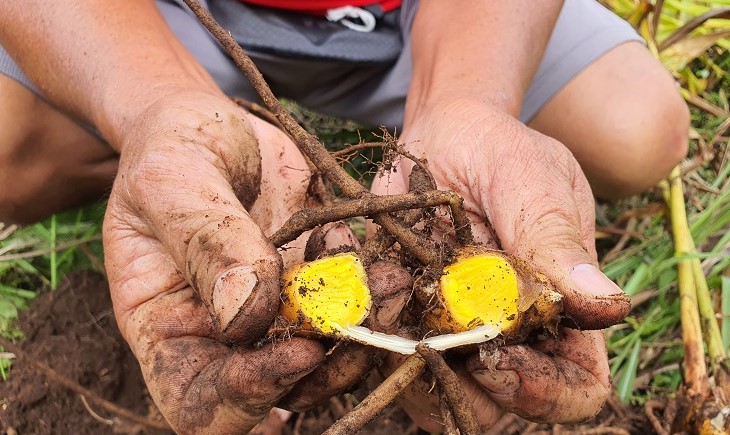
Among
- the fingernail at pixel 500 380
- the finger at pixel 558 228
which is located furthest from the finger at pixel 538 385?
the finger at pixel 558 228

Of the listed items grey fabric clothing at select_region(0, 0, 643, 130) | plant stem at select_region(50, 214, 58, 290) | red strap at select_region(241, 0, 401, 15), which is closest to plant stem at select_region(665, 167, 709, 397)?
grey fabric clothing at select_region(0, 0, 643, 130)

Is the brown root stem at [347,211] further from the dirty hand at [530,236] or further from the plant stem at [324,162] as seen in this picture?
the dirty hand at [530,236]

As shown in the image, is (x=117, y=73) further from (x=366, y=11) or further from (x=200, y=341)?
(x=366, y=11)

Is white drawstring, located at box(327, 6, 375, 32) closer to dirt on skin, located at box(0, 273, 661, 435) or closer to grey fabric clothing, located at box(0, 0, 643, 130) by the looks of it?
grey fabric clothing, located at box(0, 0, 643, 130)

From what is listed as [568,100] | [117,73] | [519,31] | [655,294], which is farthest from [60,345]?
[655,294]

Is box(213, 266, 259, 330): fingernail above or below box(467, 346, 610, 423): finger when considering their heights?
above

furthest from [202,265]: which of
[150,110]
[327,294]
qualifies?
[150,110]
